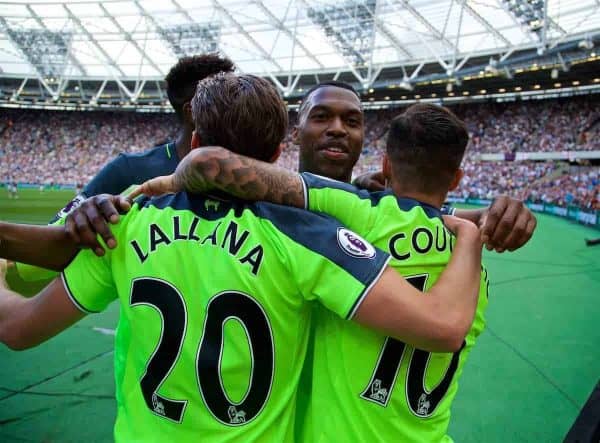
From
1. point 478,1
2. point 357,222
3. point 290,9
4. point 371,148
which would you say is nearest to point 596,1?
point 478,1

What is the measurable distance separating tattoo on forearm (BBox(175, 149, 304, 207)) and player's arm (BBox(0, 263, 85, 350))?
1.74ft

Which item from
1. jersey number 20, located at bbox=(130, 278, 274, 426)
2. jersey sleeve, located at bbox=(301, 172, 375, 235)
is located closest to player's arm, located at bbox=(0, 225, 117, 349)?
jersey number 20, located at bbox=(130, 278, 274, 426)

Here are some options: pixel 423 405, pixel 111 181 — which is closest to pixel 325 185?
pixel 423 405

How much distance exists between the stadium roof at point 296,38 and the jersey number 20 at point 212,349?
2540 centimetres

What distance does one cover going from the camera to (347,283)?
3.99ft

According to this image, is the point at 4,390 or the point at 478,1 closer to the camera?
the point at 4,390

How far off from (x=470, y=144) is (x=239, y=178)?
40.0m

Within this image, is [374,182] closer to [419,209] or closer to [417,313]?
[419,209]

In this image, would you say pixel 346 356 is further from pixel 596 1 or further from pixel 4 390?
pixel 596 1

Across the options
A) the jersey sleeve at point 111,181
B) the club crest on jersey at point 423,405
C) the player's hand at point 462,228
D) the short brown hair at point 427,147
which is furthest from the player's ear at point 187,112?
the club crest on jersey at point 423,405

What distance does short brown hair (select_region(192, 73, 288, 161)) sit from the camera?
1.33m

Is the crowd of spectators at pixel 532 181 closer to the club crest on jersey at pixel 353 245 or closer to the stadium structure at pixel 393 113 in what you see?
the stadium structure at pixel 393 113

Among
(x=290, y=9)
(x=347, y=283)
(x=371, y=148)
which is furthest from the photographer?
(x=371, y=148)

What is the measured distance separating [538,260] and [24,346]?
10.3 metres
